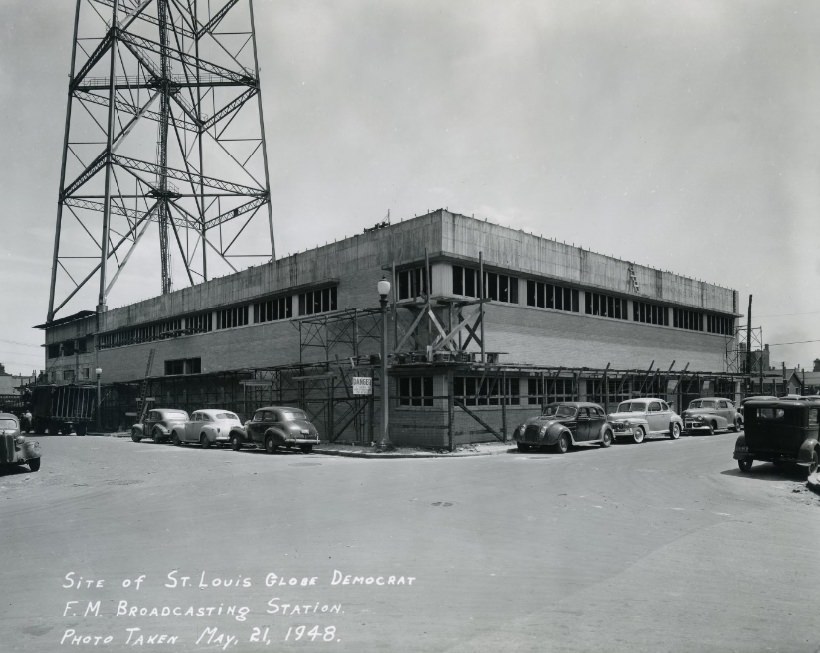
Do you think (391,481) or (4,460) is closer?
(391,481)

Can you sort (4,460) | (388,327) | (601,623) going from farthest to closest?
(388,327) < (4,460) < (601,623)

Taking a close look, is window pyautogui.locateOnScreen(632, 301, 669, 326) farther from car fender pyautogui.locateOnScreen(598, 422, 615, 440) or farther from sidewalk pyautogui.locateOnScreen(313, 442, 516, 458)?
sidewalk pyautogui.locateOnScreen(313, 442, 516, 458)

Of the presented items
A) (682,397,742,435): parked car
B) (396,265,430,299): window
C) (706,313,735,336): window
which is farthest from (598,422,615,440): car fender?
(706,313,735,336): window

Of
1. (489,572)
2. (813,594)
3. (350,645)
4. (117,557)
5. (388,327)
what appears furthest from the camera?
(388,327)

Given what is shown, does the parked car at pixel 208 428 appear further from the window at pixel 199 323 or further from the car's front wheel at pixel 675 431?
the car's front wheel at pixel 675 431

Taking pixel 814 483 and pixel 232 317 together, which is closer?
pixel 814 483

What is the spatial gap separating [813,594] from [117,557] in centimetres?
677

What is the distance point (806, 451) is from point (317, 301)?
63.6ft

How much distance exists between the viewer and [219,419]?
25391 millimetres

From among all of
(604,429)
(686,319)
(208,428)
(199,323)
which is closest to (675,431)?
(604,429)

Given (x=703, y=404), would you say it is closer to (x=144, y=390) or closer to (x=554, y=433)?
(x=554, y=433)

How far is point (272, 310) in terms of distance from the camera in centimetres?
3123

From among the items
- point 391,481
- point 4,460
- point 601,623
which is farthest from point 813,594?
point 4,460

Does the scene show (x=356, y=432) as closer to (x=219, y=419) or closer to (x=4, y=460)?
(x=219, y=419)
